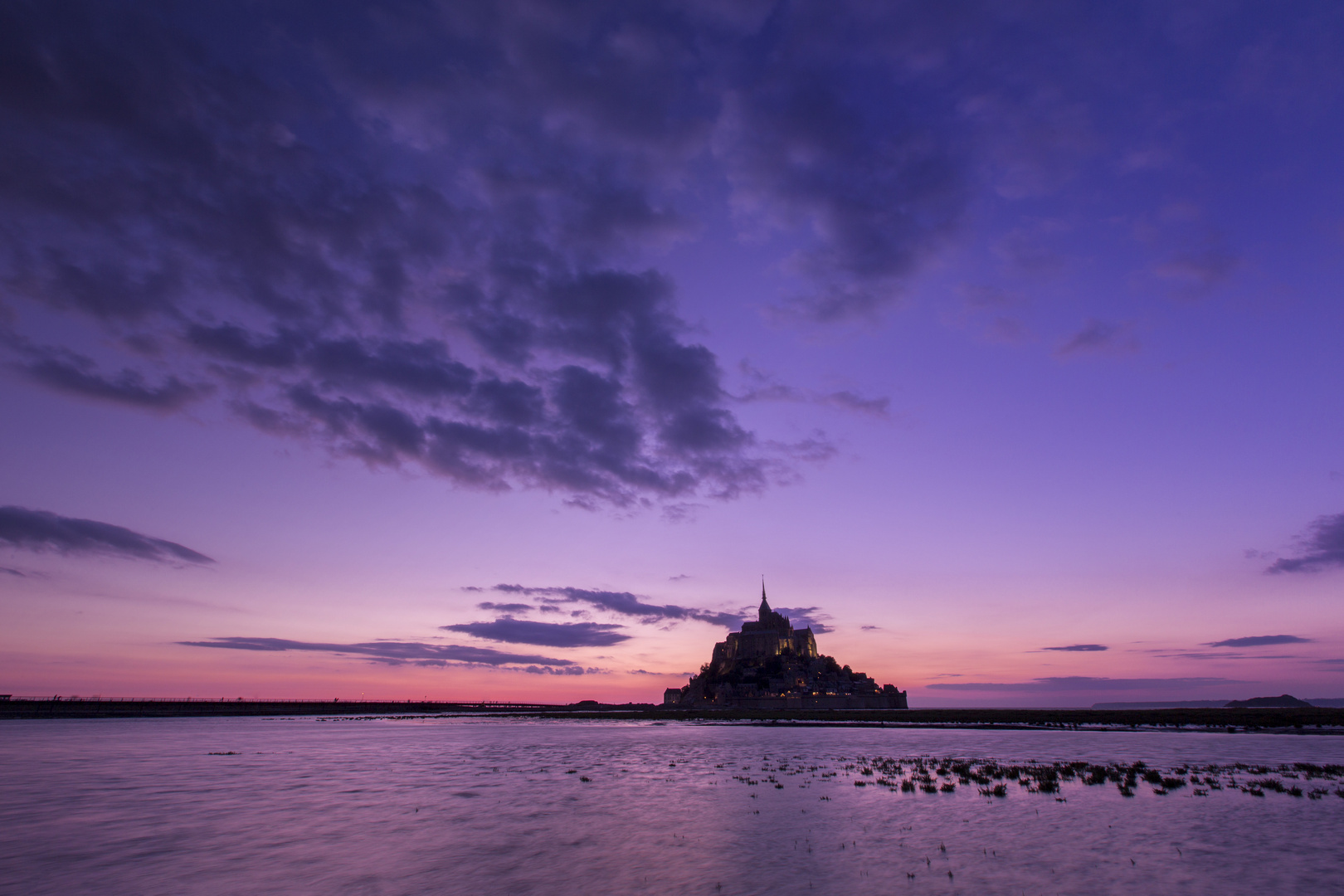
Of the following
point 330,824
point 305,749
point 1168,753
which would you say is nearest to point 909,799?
point 330,824

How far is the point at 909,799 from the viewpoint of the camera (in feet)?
100

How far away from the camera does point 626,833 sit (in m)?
24.7

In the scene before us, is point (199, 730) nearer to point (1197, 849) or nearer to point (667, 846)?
point (667, 846)

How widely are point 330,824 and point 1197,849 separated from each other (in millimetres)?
31006

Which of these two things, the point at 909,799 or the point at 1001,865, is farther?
the point at 909,799

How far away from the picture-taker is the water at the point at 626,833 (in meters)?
18.2

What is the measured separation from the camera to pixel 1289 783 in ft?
112

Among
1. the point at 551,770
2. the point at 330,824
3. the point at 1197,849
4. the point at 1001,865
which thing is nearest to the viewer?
the point at 1001,865

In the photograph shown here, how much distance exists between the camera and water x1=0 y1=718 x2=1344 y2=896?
59.6ft

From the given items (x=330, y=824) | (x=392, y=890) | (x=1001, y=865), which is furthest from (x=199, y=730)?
(x=1001, y=865)

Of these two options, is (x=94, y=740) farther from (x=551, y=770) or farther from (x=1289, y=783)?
(x=1289, y=783)

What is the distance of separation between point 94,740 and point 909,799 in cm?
8846

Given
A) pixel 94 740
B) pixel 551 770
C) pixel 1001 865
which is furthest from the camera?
pixel 94 740

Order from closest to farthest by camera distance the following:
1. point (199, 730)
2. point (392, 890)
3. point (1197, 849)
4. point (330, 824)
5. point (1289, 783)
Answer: point (392, 890) < point (1197, 849) < point (330, 824) < point (1289, 783) < point (199, 730)
